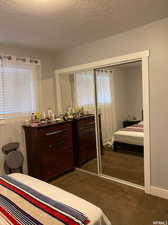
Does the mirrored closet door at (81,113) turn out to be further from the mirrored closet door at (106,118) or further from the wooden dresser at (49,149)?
the wooden dresser at (49,149)

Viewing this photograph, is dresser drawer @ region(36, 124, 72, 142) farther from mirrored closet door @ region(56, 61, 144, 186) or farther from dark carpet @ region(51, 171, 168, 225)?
dark carpet @ region(51, 171, 168, 225)

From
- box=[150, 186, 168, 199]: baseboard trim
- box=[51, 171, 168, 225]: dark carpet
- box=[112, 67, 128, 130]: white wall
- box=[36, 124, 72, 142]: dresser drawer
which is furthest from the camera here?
box=[112, 67, 128, 130]: white wall

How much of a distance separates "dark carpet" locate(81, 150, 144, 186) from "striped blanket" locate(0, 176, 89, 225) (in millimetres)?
1878

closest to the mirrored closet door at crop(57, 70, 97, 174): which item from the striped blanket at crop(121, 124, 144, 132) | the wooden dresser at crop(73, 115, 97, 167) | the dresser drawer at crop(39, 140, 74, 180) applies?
the wooden dresser at crop(73, 115, 97, 167)

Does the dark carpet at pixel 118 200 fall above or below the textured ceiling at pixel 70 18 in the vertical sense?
below

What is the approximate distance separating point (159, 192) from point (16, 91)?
285 centimetres

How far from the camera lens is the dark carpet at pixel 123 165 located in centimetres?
286

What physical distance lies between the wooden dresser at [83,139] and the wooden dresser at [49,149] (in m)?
0.17

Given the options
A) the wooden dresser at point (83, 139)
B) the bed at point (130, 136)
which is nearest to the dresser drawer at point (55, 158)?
the wooden dresser at point (83, 139)

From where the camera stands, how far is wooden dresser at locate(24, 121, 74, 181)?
272 centimetres

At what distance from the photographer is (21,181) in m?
1.70

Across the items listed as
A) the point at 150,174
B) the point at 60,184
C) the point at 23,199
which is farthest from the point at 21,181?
the point at 150,174

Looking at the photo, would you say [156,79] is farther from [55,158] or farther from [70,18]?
[55,158]

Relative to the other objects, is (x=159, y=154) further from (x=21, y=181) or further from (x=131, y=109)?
(x=21, y=181)
